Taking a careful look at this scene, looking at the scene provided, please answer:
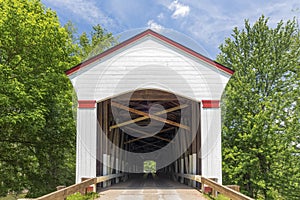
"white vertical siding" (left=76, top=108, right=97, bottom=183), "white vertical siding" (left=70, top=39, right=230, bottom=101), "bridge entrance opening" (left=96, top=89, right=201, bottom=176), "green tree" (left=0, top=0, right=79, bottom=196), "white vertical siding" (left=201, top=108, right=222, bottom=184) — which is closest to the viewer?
"white vertical siding" (left=76, top=108, right=97, bottom=183)

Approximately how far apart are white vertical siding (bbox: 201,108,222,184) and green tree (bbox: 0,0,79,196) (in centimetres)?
725

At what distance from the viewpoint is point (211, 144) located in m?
8.86

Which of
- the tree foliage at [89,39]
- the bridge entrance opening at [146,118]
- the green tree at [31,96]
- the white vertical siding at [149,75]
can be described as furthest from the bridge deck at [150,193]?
the tree foliage at [89,39]

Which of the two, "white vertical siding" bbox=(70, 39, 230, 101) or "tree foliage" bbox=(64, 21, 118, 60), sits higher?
"tree foliage" bbox=(64, 21, 118, 60)

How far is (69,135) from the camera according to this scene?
1691 cm

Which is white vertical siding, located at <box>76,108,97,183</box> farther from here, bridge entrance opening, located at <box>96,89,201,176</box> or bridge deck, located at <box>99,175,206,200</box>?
bridge entrance opening, located at <box>96,89,201,176</box>

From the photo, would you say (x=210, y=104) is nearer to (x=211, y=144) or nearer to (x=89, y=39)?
(x=211, y=144)

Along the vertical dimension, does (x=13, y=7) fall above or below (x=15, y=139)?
above

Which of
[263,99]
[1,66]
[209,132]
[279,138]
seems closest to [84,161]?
[209,132]

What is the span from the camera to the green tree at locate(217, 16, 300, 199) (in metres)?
17.2

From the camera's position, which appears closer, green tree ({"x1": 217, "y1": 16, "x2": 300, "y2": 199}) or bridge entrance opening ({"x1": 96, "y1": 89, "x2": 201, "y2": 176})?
bridge entrance opening ({"x1": 96, "y1": 89, "x2": 201, "y2": 176})

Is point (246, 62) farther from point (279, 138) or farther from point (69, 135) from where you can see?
point (69, 135)

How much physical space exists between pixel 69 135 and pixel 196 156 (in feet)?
27.9

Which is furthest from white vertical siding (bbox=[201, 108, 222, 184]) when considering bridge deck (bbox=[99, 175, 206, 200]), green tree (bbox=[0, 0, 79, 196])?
green tree (bbox=[0, 0, 79, 196])
